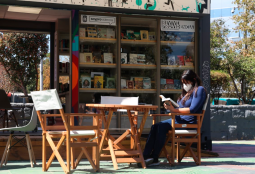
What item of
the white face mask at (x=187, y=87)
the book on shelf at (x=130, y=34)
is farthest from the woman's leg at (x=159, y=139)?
the book on shelf at (x=130, y=34)

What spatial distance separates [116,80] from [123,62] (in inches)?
14.1

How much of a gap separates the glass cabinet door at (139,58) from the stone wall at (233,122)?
12.5ft

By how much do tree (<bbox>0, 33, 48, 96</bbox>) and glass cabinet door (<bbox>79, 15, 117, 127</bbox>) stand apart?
29.8 ft

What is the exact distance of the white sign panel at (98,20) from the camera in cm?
638

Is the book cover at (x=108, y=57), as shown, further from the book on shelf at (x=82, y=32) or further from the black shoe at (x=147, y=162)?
the black shoe at (x=147, y=162)

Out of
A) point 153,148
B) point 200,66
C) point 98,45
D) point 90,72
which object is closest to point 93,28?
point 98,45

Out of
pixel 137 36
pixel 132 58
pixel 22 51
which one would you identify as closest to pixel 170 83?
pixel 132 58

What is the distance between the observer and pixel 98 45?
22.1 feet

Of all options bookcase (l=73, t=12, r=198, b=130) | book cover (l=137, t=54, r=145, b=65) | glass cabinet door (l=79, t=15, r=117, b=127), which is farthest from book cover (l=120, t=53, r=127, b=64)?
book cover (l=137, t=54, r=145, b=65)

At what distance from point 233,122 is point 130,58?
459 centimetres

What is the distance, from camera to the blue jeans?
486 centimetres

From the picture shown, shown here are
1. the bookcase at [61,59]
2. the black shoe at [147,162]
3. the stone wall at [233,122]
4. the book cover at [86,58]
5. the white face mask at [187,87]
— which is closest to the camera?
the black shoe at [147,162]

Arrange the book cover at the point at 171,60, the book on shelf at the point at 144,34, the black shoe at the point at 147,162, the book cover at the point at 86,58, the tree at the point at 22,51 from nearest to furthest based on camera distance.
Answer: the black shoe at the point at 147,162 → the book cover at the point at 86,58 → the book on shelf at the point at 144,34 → the book cover at the point at 171,60 → the tree at the point at 22,51

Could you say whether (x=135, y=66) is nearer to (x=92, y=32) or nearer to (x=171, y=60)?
(x=171, y=60)
